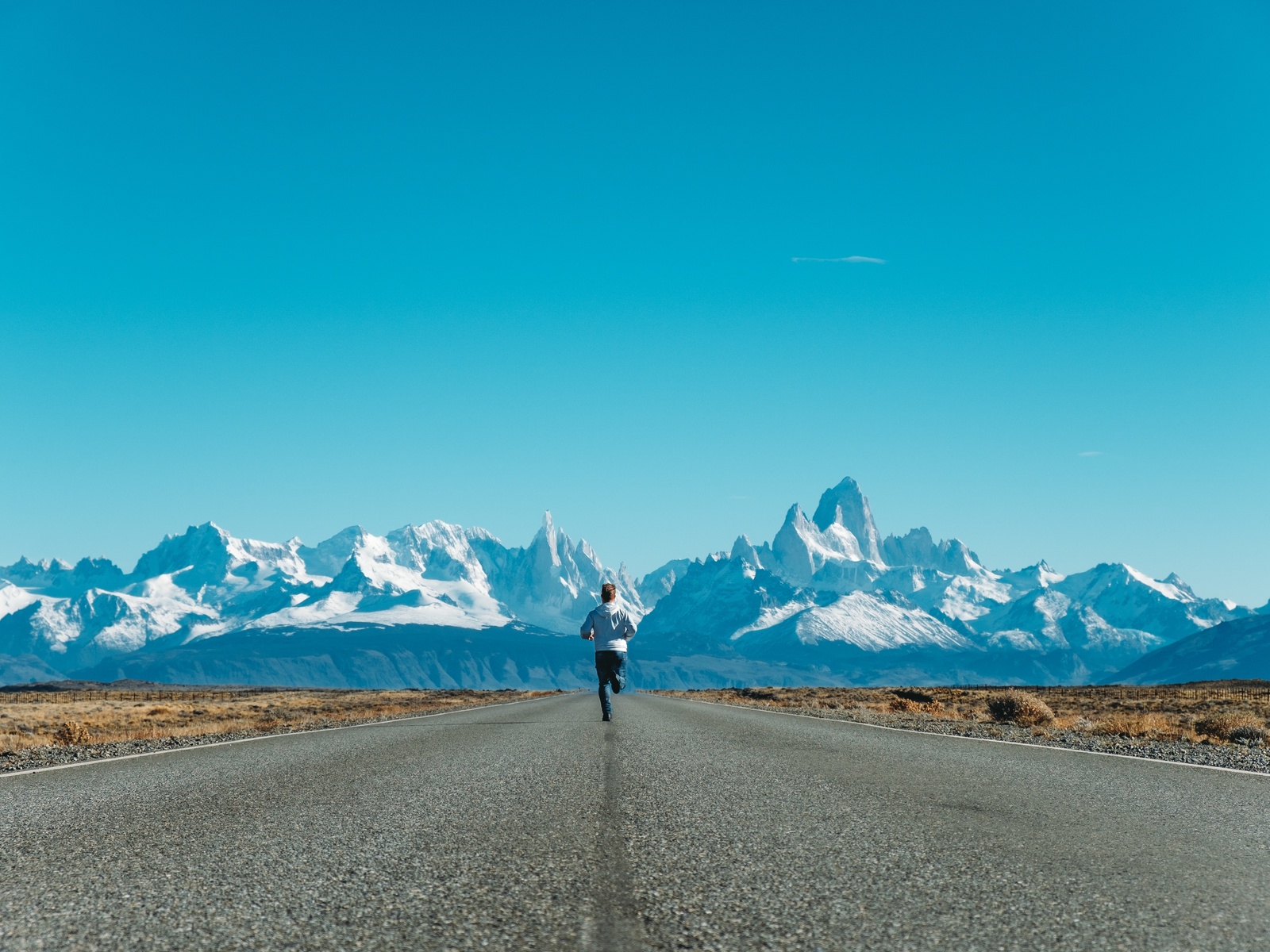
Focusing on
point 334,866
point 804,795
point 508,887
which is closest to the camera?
point 508,887

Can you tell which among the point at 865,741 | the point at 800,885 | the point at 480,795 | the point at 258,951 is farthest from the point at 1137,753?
the point at 258,951

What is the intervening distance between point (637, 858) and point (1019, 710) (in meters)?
26.1

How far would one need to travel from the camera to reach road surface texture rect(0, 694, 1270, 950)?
4738mm

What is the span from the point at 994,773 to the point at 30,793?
392 inches

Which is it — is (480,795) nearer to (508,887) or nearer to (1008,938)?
(508,887)

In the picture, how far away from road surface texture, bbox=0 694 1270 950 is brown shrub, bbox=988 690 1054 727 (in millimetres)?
17003

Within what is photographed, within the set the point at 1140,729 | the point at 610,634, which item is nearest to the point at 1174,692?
the point at 1140,729

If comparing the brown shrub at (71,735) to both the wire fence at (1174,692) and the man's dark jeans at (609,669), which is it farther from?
the wire fence at (1174,692)

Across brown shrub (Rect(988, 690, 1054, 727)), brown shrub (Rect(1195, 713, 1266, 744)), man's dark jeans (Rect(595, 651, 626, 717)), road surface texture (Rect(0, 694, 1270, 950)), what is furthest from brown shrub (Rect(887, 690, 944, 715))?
road surface texture (Rect(0, 694, 1270, 950))

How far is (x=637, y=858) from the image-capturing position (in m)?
6.32

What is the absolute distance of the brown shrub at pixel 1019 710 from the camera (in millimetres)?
28297

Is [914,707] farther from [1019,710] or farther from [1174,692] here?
[1174,692]

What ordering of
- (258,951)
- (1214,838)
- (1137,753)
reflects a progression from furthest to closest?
(1137,753)
(1214,838)
(258,951)

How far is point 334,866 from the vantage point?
614 cm
